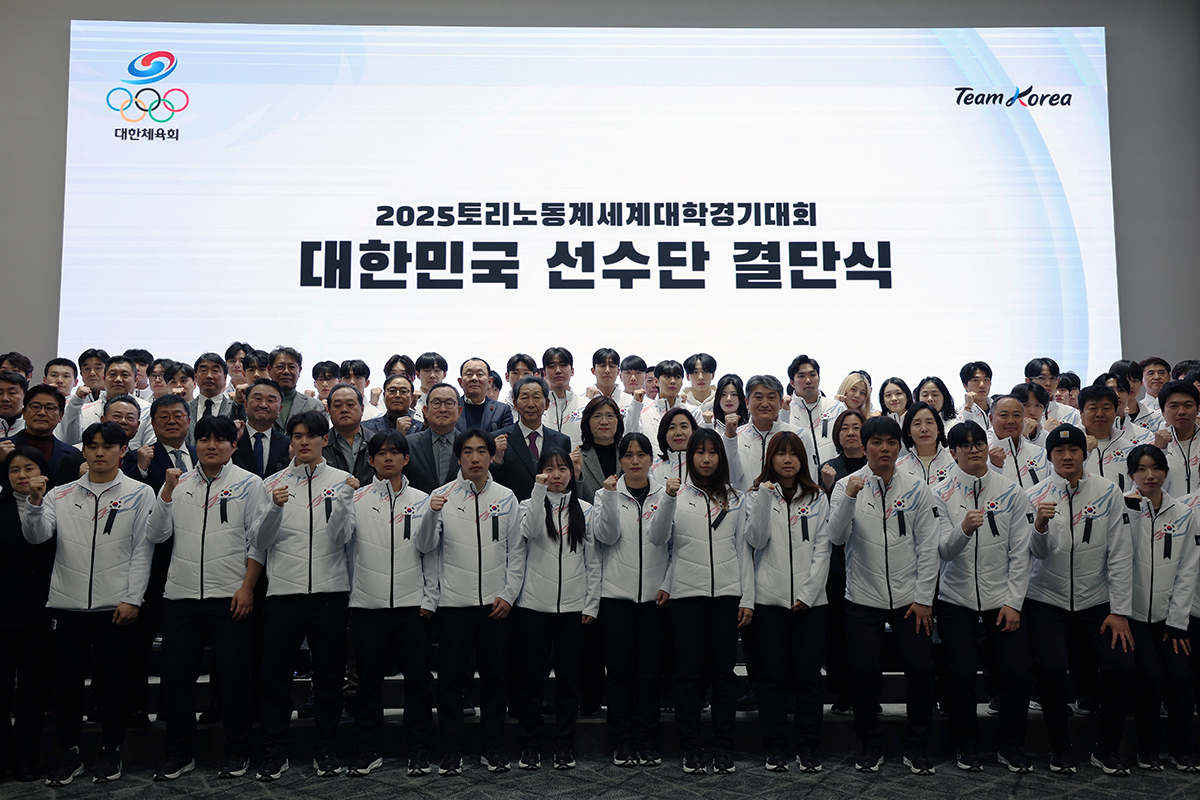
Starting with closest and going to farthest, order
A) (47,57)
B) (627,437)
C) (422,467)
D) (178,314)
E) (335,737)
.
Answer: (335,737) < (627,437) < (422,467) < (178,314) < (47,57)

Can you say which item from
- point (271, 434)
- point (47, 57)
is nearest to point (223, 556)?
point (271, 434)

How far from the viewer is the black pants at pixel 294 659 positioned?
3506mm

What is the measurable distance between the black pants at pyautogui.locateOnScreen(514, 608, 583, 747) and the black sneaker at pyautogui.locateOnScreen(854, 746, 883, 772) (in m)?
1.19

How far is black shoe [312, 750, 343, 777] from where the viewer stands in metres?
3.48

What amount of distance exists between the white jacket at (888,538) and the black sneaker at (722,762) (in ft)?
2.76

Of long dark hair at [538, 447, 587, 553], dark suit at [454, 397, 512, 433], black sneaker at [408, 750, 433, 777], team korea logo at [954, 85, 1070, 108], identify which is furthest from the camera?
team korea logo at [954, 85, 1070, 108]

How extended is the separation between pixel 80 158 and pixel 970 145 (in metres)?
6.56

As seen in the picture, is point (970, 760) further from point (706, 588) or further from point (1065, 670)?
point (706, 588)

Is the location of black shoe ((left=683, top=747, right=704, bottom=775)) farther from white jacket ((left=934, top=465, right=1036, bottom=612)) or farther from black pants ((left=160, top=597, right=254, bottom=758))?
black pants ((left=160, top=597, right=254, bottom=758))

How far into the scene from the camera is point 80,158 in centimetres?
623

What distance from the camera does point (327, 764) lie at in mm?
3482

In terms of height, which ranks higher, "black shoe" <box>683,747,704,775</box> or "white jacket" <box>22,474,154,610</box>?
"white jacket" <box>22,474,154,610</box>

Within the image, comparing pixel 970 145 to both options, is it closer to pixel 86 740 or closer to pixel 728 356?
pixel 728 356

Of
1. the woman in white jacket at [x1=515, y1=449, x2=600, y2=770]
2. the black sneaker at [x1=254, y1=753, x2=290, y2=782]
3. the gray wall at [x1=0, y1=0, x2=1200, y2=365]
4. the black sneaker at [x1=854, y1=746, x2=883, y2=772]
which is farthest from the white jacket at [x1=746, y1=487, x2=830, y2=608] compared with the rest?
the gray wall at [x1=0, y1=0, x2=1200, y2=365]
